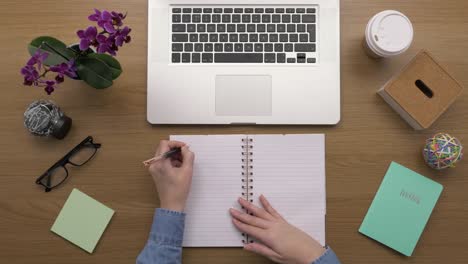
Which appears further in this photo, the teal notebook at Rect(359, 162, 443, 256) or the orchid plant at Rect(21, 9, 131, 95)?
the teal notebook at Rect(359, 162, 443, 256)

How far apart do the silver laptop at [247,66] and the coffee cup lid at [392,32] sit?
0.09 meters

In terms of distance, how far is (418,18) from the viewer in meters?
0.91

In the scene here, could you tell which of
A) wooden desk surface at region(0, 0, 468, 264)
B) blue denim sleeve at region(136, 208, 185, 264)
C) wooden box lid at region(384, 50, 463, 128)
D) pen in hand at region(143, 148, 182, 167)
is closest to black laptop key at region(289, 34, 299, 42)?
wooden desk surface at region(0, 0, 468, 264)

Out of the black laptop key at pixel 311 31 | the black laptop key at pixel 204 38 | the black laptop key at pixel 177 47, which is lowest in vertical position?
the black laptop key at pixel 177 47

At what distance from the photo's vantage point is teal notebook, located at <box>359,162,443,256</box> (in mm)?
866

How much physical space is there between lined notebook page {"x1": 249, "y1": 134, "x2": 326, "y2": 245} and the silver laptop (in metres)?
0.05

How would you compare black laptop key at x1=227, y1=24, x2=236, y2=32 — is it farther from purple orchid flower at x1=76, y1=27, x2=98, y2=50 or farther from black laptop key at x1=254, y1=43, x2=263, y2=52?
purple orchid flower at x1=76, y1=27, x2=98, y2=50

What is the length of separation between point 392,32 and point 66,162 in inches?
29.4

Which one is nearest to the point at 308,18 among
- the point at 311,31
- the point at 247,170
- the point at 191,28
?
the point at 311,31

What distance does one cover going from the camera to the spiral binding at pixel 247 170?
0.88m

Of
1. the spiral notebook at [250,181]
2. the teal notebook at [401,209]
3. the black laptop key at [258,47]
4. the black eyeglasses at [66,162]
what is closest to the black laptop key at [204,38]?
the black laptop key at [258,47]

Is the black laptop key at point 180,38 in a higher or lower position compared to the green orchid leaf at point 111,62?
higher

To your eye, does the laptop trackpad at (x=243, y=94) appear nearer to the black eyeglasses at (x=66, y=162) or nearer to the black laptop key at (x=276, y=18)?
the black laptop key at (x=276, y=18)

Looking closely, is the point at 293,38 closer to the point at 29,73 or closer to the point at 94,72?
the point at 94,72
